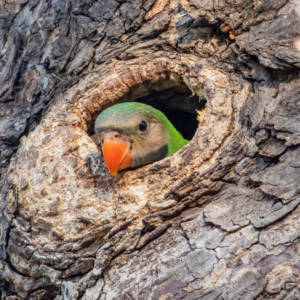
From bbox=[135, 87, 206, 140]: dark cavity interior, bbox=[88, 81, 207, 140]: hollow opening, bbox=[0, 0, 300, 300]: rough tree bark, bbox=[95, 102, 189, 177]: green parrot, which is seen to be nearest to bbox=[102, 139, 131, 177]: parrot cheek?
bbox=[95, 102, 189, 177]: green parrot

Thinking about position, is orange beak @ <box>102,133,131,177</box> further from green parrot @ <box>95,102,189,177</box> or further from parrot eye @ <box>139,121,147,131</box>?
parrot eye @ <box>139,121,147,131</box>

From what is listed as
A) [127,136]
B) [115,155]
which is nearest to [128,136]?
[127,136]

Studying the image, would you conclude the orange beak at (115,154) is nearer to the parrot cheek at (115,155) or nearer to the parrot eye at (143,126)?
the parrot cheek at (115,155)

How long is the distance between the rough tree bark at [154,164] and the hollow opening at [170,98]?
0.04m

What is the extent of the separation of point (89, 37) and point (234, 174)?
1.91 m

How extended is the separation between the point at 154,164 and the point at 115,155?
1.11 ft

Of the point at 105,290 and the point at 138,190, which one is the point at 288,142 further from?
the point at 105,290

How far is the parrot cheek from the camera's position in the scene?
2342 mm

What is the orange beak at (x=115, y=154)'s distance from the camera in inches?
92.3

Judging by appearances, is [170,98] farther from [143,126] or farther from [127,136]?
[127,136]

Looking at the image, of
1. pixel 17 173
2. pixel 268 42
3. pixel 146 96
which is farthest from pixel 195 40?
pixel 17 173

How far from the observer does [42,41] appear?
3088mm

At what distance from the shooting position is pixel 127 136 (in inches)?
104

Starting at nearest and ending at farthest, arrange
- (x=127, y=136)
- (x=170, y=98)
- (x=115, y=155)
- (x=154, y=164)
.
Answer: (x=154, y=164)
(x=115, y=155)
(x=127, y=136)
(x=170, y=98)
